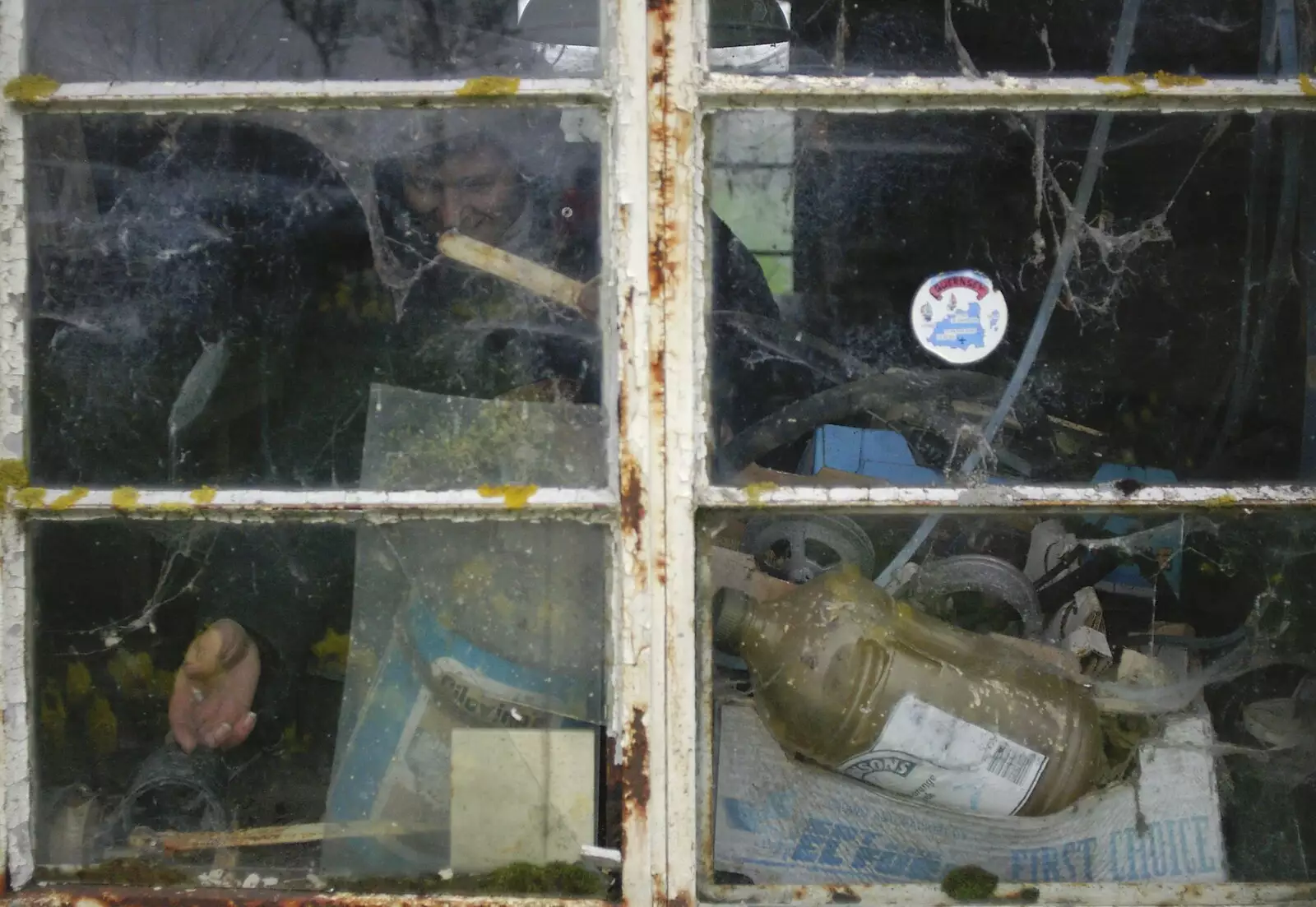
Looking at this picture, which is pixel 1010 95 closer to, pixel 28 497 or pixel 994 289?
pixel 994 289

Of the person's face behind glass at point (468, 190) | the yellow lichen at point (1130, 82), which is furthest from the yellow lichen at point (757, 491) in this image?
the yellow lichen at point (1130, 82)

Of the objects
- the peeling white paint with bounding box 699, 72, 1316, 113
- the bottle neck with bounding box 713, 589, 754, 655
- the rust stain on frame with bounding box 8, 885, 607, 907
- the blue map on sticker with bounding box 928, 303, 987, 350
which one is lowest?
the rust stain on frame with bounding box 8, 885, 607, 907

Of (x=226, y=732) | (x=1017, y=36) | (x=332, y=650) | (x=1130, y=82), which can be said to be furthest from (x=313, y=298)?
(x=1130, y=82)

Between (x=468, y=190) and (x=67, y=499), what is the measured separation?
0.61 meters

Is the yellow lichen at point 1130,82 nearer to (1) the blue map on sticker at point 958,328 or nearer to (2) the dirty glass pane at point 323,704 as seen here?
(1) the blue map on sticker at point 958,328

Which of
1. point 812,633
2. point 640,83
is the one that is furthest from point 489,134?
point 812,633

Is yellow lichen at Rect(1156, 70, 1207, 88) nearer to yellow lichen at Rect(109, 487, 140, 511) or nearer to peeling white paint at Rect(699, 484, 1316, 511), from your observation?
peeling white paint at Rect(699, 484, 1316, 511)

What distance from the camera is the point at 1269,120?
4.00 feet

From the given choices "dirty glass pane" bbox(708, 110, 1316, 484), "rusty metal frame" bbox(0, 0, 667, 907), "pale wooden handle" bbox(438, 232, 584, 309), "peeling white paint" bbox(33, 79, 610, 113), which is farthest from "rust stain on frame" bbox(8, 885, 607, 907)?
"peeling white paint" bbox(33, 79, 610, 113)

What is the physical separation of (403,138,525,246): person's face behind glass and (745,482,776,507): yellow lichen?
1.43 ft

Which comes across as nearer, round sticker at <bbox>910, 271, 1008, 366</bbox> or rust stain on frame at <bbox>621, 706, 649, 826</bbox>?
rust stain on frame at <bbox>621, 706, 649, 826</bbox>

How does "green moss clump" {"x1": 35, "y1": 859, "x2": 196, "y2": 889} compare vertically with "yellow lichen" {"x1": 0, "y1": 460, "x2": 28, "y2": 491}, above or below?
below

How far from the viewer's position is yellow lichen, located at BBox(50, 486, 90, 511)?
1.15 meters

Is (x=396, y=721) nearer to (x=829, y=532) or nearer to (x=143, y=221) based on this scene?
(x=829, y=532)
